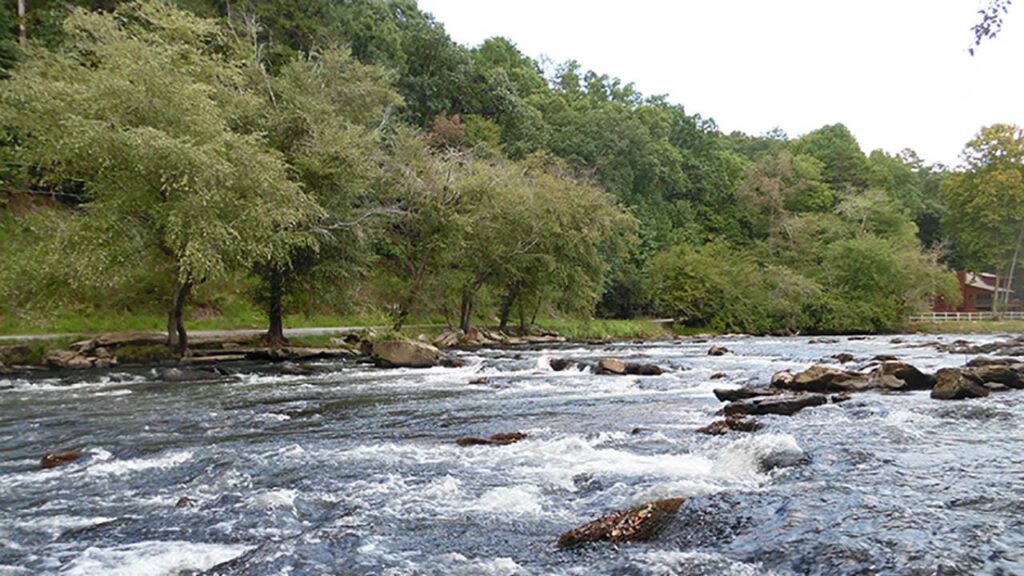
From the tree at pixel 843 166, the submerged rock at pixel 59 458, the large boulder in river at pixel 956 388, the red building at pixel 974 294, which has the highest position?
the tree at pixel 843 166

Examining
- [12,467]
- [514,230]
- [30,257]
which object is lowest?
[12,467]


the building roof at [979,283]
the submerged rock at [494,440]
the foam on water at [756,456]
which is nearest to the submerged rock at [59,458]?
the submerged rock at [494,440]

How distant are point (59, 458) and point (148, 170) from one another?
1439cm

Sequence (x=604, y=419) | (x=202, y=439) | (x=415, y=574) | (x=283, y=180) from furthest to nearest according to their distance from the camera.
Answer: (x=283, y=180), (x=604, y=419), (x=202, y=439), (x=415, y=574)

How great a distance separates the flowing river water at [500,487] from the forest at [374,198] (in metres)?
9.17

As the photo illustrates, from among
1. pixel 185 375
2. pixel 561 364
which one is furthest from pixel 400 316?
pixel 185 375

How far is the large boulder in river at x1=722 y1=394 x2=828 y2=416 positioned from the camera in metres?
13.1

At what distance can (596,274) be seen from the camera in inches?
1715

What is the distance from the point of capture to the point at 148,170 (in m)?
21.9

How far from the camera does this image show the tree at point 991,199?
7225 cm

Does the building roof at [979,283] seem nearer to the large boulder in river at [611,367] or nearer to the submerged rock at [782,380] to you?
the large boulder in river at [611,367]

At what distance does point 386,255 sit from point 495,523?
38.4 m

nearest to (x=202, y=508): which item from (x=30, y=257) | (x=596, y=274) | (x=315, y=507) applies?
(x=315, y=507)

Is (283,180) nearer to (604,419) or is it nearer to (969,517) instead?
(604,419)
